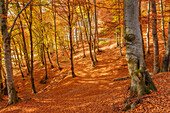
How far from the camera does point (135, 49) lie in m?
3.08

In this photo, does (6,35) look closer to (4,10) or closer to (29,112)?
(4,10)

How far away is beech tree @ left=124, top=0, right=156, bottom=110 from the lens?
3000 mm

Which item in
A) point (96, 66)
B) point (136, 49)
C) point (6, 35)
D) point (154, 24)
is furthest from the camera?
point (96, 66)

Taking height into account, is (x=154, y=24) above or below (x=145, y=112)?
above

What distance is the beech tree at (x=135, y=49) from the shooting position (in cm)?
300

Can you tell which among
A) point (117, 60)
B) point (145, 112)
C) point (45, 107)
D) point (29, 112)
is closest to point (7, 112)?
point (29, 112)

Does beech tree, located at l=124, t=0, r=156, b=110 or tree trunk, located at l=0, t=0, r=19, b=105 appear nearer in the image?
beech tree, located at l=124, t=0, r=156, b=110

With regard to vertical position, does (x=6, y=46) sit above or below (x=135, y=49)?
above

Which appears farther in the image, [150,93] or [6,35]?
[6,35]

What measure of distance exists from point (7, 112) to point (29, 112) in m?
1.15

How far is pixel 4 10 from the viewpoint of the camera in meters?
5.61

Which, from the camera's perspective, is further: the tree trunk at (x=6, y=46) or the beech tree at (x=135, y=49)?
the tree trunk at (x=6, y=46)

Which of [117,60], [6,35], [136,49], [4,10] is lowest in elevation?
[117,60]

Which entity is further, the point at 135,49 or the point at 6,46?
the point at 6,46
